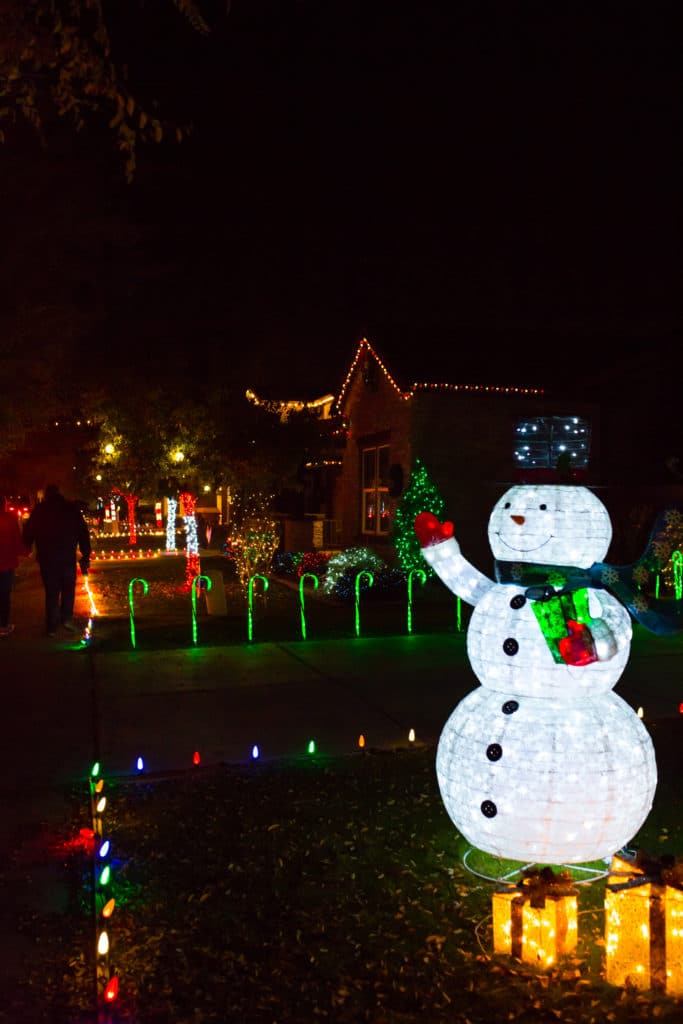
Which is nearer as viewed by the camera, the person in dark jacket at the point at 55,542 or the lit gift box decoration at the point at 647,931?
the lit gift box decoration at the point at 647,931

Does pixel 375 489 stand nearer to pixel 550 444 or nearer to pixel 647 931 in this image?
pixel 550 444

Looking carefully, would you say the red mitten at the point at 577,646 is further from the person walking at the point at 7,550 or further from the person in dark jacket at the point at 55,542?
the person walking at the point at 7,550

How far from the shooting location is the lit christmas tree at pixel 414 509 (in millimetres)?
17281

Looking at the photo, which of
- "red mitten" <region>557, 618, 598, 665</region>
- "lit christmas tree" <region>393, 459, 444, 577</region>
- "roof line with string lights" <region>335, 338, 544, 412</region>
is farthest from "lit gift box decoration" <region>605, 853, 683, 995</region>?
"roof line with string lights" <region>335, 338, 544, 412</region>

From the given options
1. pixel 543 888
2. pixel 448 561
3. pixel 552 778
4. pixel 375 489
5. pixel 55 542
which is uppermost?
pixel 375 489

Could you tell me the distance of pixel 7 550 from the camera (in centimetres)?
1220

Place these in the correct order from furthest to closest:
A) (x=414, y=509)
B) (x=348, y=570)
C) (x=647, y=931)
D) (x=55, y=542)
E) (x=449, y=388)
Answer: (x=449, y=388), (x=414, y=509), (x=348, y=570), (x=55, y=542), (x=647, y=931)

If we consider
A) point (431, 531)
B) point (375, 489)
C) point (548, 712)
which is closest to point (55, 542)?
point (431, 531)

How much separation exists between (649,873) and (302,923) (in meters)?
1.58

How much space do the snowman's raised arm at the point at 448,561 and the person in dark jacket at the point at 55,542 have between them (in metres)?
8.26

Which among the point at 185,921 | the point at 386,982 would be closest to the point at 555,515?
the point at 386,982

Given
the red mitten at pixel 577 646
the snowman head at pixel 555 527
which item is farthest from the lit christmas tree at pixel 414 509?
the red mitten at pixel 577 646

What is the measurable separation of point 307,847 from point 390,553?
1400 cm

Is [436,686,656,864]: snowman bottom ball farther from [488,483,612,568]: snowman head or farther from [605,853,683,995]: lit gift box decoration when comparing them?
[488,483,612,568]: snowman head
